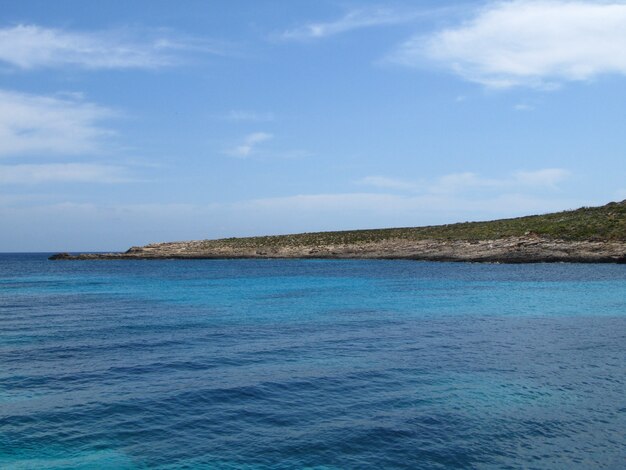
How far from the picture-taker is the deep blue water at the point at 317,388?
12.8 metres

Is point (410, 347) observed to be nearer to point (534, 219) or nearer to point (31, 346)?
point (31, 346)

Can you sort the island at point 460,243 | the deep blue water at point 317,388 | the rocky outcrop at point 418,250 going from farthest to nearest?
1. the island at point 460,243
2. the rocky outcrop at point 418,250
3. the deep blue water at point 317,388

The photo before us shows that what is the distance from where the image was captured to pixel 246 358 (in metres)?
22.5

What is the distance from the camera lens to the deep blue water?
41.9 feet

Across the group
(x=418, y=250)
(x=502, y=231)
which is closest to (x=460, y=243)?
(x=418, y=250)

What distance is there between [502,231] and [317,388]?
9659 centimetres

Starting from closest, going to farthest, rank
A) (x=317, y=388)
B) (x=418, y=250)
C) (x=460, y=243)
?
(x=317, y=388)
(x=460, y=243)
(x=418, y=250)

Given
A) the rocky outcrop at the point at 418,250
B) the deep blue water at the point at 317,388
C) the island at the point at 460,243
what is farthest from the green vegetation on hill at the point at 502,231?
the deep blue water at the point at 317,388

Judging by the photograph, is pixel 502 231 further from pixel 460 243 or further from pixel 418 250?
pixel 418 250

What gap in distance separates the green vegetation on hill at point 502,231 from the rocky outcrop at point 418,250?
2.52 m

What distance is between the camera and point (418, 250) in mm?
106562

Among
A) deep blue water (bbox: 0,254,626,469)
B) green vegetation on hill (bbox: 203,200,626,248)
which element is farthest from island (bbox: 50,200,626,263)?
deep blue water (bbox: 0,254,626,469)

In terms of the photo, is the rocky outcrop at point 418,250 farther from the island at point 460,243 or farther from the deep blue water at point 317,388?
the deep blue water at point 317,388

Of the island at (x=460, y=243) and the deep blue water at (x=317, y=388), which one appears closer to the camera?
the deep blue water at (x=317, y=388)
